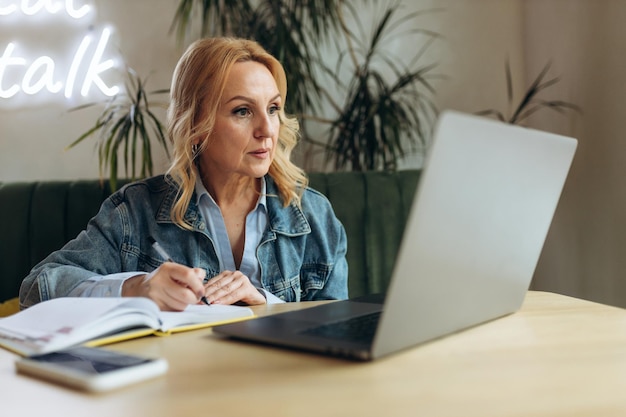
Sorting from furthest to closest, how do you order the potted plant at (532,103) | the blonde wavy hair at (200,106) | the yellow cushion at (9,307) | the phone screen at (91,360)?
the potted plant at (532,103), the yellow cushion at (9,307), the blonde wavy hair at (200,106), the phone screen at (91,360)

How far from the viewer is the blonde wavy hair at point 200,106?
174 cm

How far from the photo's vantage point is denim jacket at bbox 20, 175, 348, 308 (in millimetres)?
1636

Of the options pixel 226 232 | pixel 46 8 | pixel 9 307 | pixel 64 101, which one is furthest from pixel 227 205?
pixel 46 8

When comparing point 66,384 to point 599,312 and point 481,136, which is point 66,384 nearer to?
point 481,136

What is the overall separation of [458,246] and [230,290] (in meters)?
0.66

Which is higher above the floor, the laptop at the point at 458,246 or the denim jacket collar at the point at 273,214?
the laptop at the point at 458,246

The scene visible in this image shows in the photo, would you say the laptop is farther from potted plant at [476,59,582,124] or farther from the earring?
potted plant at [476,59,582,124]

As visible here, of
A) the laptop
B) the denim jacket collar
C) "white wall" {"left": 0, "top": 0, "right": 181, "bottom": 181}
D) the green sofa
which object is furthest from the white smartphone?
"white wall" {"left": 0, "top": 0, "right": 181, "bottom": 181}

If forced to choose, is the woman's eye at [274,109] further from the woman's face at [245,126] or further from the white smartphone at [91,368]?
the white smartphone at [91,368]

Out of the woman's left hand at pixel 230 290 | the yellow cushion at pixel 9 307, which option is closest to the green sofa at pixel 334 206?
the yellow cushion at pixel 9 307

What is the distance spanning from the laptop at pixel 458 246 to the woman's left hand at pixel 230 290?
309mm

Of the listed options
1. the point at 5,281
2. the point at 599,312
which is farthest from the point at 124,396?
the point at 5,281

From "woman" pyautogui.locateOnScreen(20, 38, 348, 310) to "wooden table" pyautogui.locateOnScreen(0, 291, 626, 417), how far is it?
709mm

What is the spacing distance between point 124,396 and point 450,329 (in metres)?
0.42
